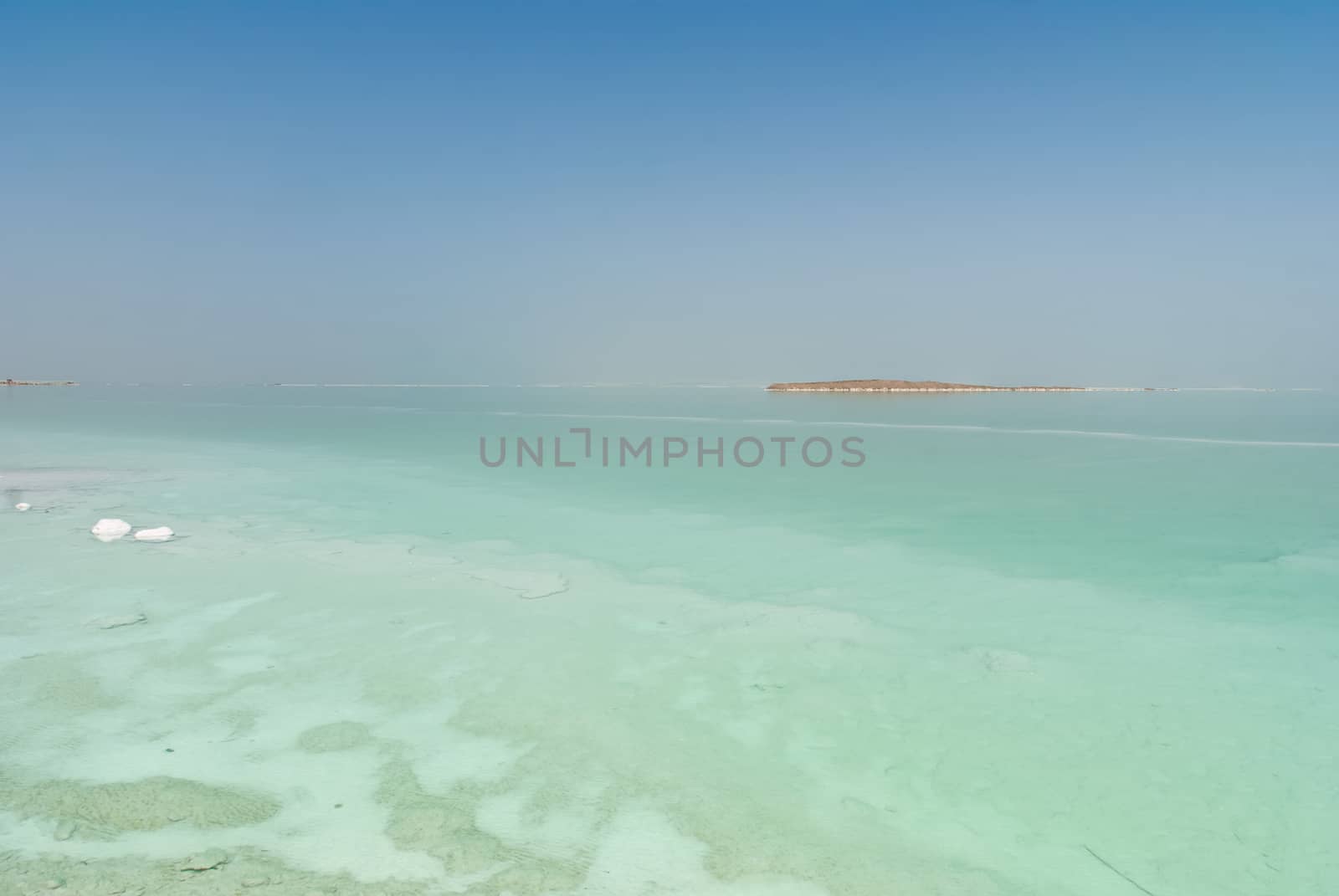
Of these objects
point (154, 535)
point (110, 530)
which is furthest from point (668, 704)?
point (110, 530)

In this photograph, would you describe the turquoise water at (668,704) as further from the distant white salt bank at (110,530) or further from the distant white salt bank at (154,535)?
the distant white salt bank at (154,535)

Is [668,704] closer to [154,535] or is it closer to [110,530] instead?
[154,535]

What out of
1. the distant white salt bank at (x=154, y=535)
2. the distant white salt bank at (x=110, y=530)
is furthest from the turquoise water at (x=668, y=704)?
the distant white salt bank at (x=154, y=535)

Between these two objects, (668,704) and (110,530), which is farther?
(110,530)

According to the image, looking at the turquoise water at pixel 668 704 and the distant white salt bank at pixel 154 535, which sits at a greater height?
the distant white salt bank at pixel 154 535

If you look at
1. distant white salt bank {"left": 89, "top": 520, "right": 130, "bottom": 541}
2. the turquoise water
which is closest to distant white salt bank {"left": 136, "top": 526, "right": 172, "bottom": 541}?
distant white salt bank {"left": 89, "top": 520, "right": 130, "bottom": 541}

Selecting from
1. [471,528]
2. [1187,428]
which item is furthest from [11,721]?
[1187,428]

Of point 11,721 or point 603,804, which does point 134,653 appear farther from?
point 603,804
